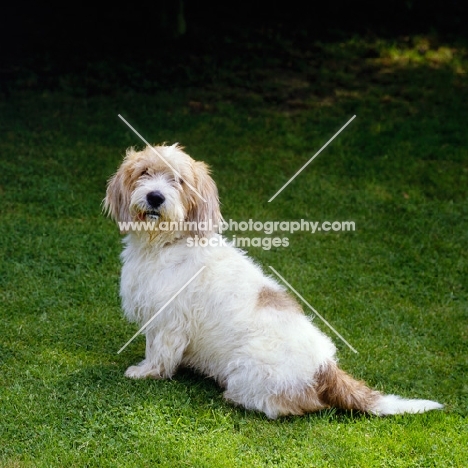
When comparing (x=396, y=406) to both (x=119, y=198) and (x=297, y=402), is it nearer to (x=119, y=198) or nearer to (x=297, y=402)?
(x=297, y=402)

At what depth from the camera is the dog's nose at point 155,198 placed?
223 inches

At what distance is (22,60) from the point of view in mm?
13422

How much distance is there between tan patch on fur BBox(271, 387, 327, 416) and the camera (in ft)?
18.7

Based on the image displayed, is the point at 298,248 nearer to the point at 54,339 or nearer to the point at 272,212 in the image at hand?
the point at 272,212

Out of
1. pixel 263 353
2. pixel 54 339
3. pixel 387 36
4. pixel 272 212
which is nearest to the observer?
pixel 263 353

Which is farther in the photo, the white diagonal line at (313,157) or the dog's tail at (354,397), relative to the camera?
the white diagonal line at (313,157)

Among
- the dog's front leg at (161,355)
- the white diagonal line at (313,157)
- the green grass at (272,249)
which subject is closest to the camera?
the green grass at (272,249)

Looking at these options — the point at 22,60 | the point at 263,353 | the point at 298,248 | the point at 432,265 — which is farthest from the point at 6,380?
the point at 22,60

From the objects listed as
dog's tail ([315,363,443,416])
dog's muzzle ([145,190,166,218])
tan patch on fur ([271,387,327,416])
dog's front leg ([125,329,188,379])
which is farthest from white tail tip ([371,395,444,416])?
dog's muzzle ([145,190,166,218])

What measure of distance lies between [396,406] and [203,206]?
199 centimetres

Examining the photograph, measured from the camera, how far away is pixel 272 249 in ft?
29.8

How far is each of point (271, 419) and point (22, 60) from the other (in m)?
9.47

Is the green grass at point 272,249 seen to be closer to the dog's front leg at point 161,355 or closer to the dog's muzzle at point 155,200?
the dog's front leg at point 161,355

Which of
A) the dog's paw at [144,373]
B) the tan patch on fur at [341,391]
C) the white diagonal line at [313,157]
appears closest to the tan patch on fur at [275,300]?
the tan patch on fur at [341,391]
